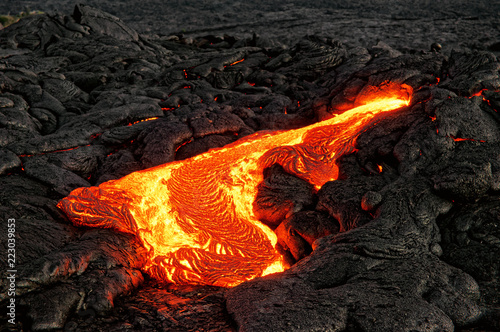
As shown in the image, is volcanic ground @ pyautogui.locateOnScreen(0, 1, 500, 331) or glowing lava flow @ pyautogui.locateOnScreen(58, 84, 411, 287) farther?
Answer: glowing lava flow @ pyautogui.locateOnScreen(58, 84, 411, 287)

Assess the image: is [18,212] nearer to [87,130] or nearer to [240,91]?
[87,130]

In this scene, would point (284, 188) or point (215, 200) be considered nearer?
point (284, 188)

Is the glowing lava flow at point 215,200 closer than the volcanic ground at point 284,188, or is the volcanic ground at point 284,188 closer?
the volcanic ground at point 284,188

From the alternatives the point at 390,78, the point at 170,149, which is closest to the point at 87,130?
the point at 170,149

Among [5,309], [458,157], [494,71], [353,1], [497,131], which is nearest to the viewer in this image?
[5,309]
